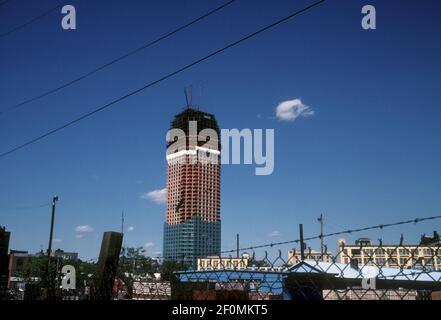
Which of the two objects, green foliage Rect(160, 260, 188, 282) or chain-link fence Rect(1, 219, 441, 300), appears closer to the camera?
chain-link fence Rect(1, 219, 441, 300)

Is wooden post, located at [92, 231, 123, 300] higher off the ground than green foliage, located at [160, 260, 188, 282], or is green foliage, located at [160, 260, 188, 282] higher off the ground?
wooden post, located at [92, 231, 123, 300]

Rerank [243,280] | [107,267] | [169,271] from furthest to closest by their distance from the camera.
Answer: [169,271]
[243,280]
[107,267]

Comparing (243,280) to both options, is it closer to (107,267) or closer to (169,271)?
(107,267)

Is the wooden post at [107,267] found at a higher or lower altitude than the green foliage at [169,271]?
higher

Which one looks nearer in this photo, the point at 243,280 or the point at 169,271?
the point at 243,280

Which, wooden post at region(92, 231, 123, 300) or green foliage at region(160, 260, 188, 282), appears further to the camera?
green foliage at region(160, 260, 188, 282)

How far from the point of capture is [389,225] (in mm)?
6461

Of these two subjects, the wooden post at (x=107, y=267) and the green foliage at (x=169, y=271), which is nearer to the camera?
the wooden post at (x=107, y=267)

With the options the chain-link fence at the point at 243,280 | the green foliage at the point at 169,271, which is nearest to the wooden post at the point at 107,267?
the chain-link fence at the point at 243,280

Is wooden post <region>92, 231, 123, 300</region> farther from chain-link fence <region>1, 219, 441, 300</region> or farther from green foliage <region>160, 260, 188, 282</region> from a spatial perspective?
green foliage <region>160, 260, 188, 282</region>

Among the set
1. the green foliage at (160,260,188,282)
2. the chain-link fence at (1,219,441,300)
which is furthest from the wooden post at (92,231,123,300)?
the green foliage at (160,260,188,282)

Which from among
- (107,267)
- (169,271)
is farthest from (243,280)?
(169,271)

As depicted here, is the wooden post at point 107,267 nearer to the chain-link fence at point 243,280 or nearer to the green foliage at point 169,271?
the chain-link fence at point 243,280
